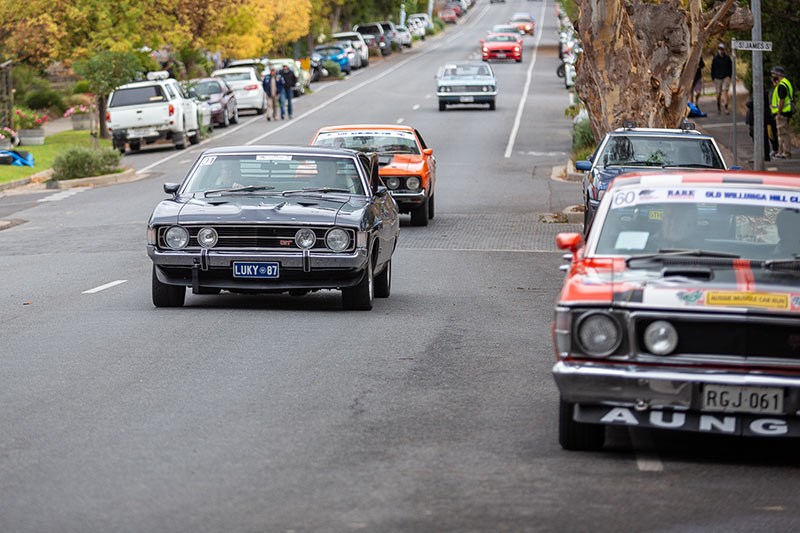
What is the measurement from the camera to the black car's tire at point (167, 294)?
1394 cm

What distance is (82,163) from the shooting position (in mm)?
34500

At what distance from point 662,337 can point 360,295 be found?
635cm

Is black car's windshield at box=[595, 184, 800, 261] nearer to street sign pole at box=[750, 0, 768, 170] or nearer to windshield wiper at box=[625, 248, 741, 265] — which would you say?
windshield wiper at box=[625, 248, 741, 265]

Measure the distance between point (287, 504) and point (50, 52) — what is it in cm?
4176

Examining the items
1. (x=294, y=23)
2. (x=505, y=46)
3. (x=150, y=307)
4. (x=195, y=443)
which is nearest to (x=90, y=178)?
(x=150, y=307)

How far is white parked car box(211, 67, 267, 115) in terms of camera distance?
2111 inches

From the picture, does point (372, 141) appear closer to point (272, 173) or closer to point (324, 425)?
point (272, 173)

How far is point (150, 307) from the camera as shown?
46.8 feet

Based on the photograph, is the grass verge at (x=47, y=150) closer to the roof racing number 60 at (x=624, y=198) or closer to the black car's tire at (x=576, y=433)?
the roof racing number 60 at (x=624, y=198)

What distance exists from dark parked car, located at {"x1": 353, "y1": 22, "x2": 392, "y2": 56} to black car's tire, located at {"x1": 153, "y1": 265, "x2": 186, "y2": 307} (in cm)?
7867

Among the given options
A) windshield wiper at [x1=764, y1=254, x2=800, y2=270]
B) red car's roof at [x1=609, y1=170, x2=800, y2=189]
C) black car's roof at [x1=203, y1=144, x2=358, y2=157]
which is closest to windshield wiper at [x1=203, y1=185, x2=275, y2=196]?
black car's roof at [x1=203, y1=144, x2=358, y2=157]

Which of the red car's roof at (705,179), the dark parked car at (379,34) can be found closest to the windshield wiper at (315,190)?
the red car's roof at (705,179)

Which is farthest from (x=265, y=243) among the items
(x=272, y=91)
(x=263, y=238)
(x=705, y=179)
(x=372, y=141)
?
(x=272, y=91)

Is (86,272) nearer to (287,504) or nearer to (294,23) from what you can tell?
(287,504)
